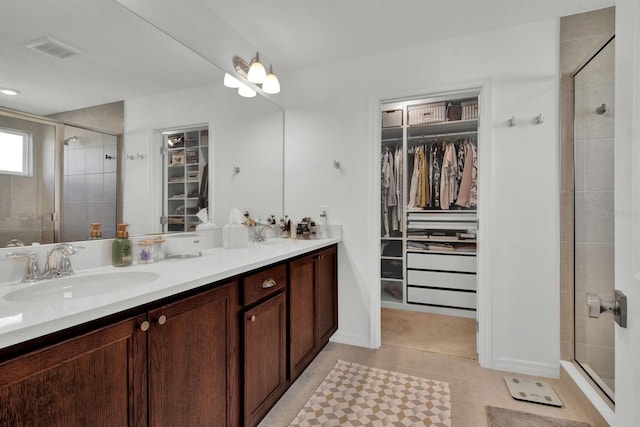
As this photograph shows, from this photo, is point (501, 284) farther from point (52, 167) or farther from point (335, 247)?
point (52, 167)

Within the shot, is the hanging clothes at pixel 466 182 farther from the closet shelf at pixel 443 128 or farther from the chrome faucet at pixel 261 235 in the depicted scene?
the chrome faucet at pixel 261 235

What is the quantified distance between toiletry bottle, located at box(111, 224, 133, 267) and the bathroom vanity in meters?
0.06

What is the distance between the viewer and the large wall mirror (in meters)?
1.08

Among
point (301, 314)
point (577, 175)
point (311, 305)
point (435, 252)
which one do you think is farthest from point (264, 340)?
point (435, 252)

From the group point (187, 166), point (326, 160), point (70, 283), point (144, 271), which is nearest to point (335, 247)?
point (326, 160)

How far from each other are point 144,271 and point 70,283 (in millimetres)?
237

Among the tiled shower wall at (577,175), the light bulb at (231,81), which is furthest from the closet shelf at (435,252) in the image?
the light bulb at (231,81)

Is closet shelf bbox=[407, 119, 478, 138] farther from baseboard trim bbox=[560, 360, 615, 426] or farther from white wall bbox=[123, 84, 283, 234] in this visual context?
baseboard trim bbox=[560, 360, 615, 426]

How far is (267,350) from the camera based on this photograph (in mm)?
1497

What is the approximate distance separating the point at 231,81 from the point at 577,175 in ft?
7.90

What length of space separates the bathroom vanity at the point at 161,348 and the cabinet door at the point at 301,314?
2cm

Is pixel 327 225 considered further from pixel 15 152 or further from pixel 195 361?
pixel 15 152

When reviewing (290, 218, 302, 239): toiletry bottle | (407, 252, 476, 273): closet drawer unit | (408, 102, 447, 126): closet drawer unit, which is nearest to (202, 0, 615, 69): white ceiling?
(408, 102, 447, 126): closet drawer unit

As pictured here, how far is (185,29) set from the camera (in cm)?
175
